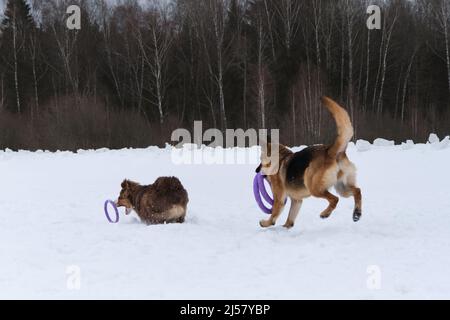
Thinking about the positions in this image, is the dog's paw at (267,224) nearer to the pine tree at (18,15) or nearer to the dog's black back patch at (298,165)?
the dog's black back patch at (298,165)

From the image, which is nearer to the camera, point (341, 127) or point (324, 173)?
point (341, 127)

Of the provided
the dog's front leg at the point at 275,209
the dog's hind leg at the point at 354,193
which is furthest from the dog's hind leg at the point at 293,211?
the dog's hind leg at the point at 354,193

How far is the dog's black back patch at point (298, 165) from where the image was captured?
17.4 feet

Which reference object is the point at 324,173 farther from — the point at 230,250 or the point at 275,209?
the point at 230,250

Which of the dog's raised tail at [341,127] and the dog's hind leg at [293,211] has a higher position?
the dog's raised tail at [341,127]

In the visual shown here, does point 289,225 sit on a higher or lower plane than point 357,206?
lower

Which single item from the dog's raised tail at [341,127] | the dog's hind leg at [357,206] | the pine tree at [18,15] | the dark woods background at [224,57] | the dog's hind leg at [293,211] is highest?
the pine tree at [18,15]

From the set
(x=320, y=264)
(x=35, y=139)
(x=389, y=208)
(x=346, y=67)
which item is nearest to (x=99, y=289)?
(x=320, y=264)

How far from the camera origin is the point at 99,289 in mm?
3480

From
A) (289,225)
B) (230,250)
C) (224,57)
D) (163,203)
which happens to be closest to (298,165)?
(289,225)

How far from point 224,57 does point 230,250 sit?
2307cm

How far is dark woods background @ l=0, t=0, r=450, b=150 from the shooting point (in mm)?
26125

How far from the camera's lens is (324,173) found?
5043mm

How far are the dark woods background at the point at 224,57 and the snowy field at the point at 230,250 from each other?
17.8 metres
